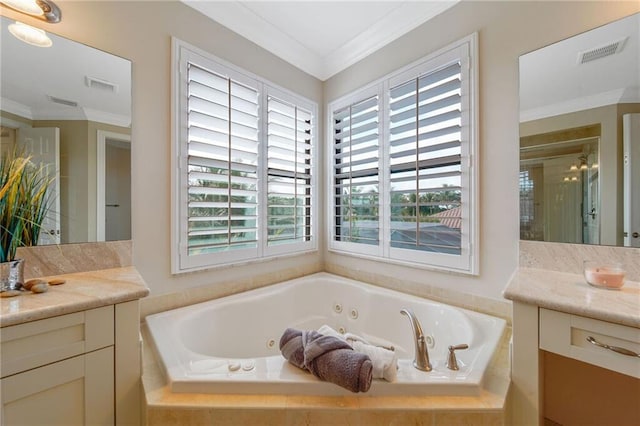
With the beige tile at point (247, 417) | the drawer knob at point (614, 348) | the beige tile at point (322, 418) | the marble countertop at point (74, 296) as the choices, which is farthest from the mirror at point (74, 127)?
the drawer knob at point (614, 348)

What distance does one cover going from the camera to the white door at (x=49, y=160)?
4.07 feet

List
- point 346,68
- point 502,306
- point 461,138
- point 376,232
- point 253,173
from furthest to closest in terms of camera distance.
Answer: point 346,68 → point 376,232 → point 253,173 → point 461,138 → point 502,306

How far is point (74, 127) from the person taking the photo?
1.36m

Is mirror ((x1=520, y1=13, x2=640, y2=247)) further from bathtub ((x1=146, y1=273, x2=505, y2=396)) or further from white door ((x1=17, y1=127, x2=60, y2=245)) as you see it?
white door ((x1=17, y1=127, x2=60, y2=245))

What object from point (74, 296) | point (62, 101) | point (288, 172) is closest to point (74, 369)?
point (74, 296)

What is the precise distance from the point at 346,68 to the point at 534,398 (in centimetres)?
255

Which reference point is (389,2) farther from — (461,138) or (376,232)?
(376,232)

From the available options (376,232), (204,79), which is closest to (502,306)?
(376,232)

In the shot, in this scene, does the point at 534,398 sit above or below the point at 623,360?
below

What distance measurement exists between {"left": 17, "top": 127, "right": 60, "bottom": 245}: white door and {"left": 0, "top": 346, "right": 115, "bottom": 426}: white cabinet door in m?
0.68

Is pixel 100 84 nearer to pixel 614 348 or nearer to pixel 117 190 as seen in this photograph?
pixel 117 190

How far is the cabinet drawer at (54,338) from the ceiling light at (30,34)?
1.32 metres

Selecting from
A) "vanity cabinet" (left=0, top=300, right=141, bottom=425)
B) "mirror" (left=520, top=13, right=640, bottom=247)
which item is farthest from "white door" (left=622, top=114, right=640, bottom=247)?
"vanity cabinet" (left=0, top=300, right=141, bottom=425)

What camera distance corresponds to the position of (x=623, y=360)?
84 centimetres
